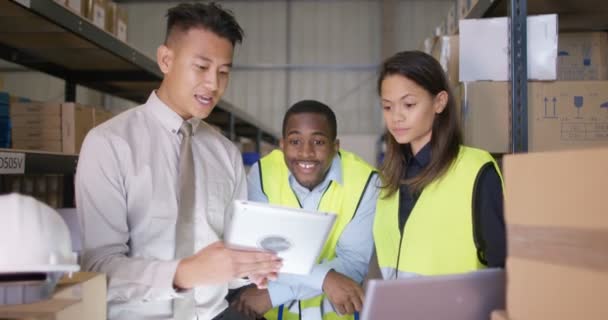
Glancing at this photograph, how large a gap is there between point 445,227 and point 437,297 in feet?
2.17

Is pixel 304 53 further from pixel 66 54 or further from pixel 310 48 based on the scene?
pixel 66 54

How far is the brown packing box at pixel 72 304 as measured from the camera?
101 centimetres

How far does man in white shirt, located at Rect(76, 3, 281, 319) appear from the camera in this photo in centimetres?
149

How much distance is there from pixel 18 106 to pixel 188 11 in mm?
1916

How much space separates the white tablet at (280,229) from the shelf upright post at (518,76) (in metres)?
1.28

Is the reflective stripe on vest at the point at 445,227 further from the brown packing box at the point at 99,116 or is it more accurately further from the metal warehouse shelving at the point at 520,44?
the brown packing box at the point at 99,116

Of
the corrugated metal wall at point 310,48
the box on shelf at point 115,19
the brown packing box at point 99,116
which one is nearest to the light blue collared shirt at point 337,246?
the brown packing box at point 99,116

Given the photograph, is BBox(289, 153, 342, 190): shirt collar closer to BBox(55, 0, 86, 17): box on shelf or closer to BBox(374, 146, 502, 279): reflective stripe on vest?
BBox(374, 146, 502, 279): reflective stripe on vest

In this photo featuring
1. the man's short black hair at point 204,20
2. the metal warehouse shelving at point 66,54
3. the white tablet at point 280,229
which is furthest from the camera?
the metal warehouse shelving at point 66,54

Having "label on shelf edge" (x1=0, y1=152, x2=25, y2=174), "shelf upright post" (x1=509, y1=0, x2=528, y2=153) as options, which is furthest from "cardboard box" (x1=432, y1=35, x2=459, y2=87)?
"label on shelf edge" (x1=0, y1=152, x2=25, y2=174)

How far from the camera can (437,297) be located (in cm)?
109

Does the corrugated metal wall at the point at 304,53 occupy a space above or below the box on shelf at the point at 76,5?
above

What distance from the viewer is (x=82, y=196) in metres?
1.55

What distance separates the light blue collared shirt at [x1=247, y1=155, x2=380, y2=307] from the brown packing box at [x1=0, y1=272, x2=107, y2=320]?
935 millimetres
